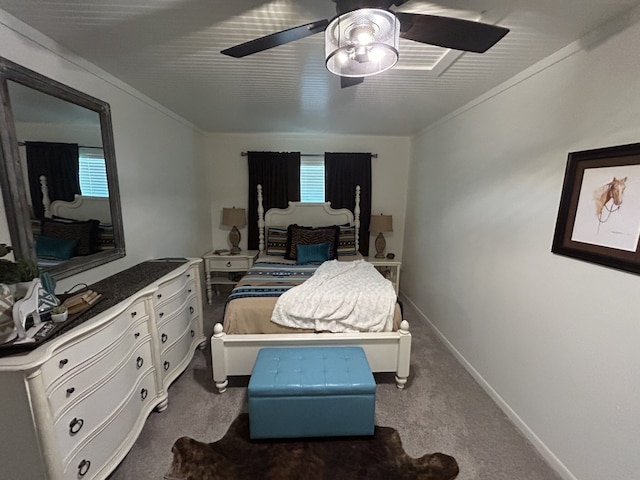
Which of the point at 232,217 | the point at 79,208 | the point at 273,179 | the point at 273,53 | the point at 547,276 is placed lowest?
the point at 547,276

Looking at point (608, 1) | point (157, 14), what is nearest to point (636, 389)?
point (608, 1)

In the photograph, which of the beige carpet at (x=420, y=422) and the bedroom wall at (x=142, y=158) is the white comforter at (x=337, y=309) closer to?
the beige carpet at (x=420, y=422)

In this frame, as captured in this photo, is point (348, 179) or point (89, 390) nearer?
point (89, 390)

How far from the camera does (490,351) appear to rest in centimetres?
217

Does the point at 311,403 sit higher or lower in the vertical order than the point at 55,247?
lower

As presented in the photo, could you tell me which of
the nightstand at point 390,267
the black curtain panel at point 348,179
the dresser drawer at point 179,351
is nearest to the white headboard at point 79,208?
the dresser drawer at point 179,351

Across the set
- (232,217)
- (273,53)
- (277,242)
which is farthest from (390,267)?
(273,53)

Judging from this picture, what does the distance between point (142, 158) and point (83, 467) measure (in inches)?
84.5

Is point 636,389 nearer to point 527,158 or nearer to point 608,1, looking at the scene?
point 527,158

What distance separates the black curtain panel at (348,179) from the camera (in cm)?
401

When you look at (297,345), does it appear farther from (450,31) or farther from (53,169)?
(450,31)

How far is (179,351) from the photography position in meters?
2.21

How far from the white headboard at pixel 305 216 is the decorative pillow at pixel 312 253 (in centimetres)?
63

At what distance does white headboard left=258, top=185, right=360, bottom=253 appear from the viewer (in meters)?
4.04
